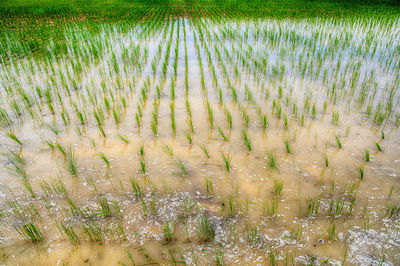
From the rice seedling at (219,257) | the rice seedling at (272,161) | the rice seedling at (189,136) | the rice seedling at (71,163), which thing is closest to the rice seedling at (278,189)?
the rice seedling at (272,161)

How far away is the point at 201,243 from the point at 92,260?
574 mm

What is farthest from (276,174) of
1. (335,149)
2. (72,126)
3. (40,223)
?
(72,126)

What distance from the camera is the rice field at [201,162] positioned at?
135 centimetres

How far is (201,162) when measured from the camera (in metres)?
1.99

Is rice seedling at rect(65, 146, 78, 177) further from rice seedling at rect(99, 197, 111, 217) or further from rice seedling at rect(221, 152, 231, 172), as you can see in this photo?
rice seedling at rect(221, 152, 231, 172)

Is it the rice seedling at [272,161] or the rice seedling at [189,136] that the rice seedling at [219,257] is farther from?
the rice seedling at [189,136]

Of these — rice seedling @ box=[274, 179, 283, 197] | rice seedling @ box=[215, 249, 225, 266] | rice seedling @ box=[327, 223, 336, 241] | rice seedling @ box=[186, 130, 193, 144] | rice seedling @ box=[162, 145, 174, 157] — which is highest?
rice seedling @ box=[186, 130, 193, 144]

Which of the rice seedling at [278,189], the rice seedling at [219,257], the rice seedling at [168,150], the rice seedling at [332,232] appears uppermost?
the rice seedling at [168,150]

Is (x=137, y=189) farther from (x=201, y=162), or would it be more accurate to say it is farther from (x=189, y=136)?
(x=189, y=136)

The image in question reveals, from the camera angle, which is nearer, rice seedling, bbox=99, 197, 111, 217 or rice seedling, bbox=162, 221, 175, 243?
rice seedling, bbox=162, 221, 175, 243

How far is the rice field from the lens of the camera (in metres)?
1.35

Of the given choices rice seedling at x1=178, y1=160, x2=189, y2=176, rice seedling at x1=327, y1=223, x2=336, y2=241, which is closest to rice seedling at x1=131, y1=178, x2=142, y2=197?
rice seedling at x1=178, y1=160, x2=189, y2=176

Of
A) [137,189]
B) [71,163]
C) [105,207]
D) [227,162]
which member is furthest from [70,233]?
[227,162]

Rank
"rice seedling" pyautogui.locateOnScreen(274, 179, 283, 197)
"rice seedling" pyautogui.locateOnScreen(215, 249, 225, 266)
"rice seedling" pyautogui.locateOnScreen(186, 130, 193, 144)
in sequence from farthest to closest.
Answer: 1. "rice seedling" pyautogui.locateOnScreen(186, 130, 193, 144)
2. "rice seedling" pyautogui.locateOnScreen(274, 179, 283, 197)
3. "rice seedling" pyautogui.locateOnScreen(215, 249, 225, 266)
